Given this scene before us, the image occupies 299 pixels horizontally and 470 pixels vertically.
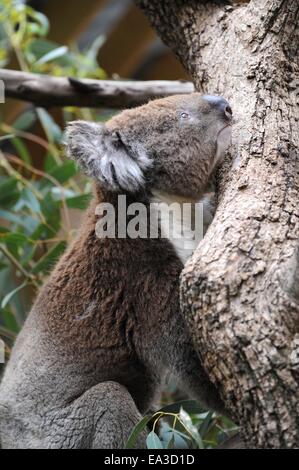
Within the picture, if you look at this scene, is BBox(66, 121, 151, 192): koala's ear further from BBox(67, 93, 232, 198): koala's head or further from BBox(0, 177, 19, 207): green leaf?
BBox(0, 177, 19, 207): green leaf

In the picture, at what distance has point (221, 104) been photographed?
2900 mm

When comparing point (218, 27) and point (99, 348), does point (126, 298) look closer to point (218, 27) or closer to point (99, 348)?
point (99, 348)

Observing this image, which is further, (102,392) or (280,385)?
(102,392)

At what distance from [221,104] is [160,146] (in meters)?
0.33

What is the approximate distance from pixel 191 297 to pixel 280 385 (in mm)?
368

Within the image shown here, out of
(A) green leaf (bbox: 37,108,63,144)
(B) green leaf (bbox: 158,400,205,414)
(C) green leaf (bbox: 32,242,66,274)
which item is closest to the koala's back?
(B) green leaf (bbox: 158,400,205,414)

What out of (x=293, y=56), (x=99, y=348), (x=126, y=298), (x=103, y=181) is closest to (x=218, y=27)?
(x=293, y=56)

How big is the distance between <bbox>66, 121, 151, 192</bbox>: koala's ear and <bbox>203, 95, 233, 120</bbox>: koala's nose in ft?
1.14

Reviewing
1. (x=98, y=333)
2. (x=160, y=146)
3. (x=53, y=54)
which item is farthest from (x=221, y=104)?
(x=53, y=54)

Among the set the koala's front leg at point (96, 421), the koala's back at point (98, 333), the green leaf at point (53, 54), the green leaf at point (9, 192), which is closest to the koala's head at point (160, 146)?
the koala's back at point (98, 333)

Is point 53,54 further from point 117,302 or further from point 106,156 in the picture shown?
point 117,302

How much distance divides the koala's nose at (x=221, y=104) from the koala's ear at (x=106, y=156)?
0.35m
